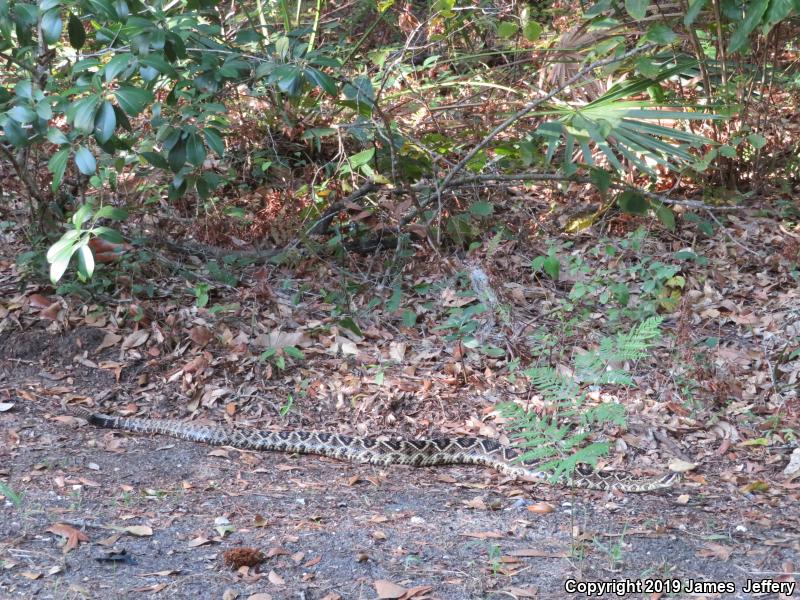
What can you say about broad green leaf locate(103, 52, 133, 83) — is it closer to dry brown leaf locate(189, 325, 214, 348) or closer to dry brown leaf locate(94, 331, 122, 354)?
dry brown leaf locate(189, 325, 214, 348)

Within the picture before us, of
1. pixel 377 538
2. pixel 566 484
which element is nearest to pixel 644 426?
pixel 566 484

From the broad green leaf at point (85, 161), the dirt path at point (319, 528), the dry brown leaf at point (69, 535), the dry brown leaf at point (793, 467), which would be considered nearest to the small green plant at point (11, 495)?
the dirt path at point (319, 528)

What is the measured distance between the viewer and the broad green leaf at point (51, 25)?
199 inches

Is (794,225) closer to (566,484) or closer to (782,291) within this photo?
(782,291)

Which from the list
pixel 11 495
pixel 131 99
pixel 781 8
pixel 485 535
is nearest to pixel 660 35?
pixel 781 8

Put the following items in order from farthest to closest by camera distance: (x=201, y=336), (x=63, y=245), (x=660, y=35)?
(x=201, y=336) < (x=660, y=35) < (x=63, y=245)

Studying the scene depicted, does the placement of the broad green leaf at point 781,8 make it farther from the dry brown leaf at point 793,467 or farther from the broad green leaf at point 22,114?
the broad green leaf at point 22,114

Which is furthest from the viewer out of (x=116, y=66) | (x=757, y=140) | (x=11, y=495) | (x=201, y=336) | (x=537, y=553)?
(x=757, y=140)

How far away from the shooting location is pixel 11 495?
15.1 ft

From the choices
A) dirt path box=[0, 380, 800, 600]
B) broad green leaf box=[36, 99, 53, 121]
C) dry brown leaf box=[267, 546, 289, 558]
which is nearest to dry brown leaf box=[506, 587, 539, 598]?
dirt path box=[0, 380, 800, 600]

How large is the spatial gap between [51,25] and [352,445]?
3243mm

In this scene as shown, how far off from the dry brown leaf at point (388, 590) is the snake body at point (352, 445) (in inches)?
77.5

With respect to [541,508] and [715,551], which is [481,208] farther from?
[715,551]

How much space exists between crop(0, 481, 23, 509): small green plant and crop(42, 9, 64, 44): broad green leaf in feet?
8.30
